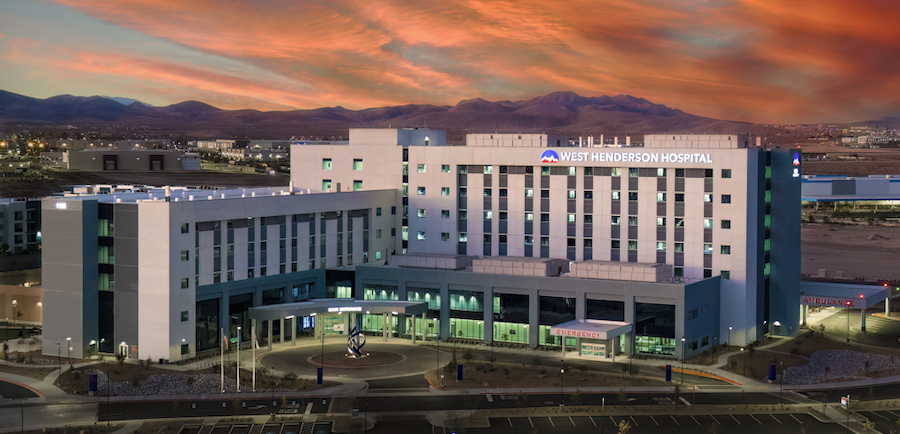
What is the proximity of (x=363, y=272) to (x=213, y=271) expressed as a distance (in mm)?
20812

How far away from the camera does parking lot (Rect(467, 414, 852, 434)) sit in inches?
2876

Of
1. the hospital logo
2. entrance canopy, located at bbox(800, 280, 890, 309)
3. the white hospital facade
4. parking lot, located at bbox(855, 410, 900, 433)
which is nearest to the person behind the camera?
parking lot, located at bbox(855, 410, 900, 433)

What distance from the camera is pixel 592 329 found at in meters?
99.1

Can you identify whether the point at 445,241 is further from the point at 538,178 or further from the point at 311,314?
the point at 311,314

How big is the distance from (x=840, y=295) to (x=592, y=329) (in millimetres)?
34763

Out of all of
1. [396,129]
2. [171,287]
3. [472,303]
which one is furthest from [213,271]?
[396,129]

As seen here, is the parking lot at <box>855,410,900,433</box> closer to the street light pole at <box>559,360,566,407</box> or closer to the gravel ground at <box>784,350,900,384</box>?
the gravel ground at <box>784,350,900,384</box>

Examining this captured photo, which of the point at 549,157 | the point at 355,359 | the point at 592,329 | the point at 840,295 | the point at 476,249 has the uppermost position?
the point at 549,157

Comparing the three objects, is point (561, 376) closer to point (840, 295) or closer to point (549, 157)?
point (549, 157)

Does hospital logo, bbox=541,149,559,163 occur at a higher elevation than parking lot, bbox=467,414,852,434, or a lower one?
higher

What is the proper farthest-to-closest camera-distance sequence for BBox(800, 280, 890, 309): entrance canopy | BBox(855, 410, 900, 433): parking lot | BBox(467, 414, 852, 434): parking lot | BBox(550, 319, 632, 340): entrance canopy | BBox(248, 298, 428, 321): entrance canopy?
BBox(800, 280, 890, 309): entrance canopy < BBox(248, 298, 428, 321): entrance canopy < BBox(550, 319, 632, 340): entrance canopy < BBox(855, 410, 900, 433): parking lot < BBox(467, 414, 852, 434): parking lot

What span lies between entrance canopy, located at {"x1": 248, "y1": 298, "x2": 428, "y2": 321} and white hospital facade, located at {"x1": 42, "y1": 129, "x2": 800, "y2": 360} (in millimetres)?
1850

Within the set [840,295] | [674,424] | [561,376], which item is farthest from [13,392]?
[840,295]

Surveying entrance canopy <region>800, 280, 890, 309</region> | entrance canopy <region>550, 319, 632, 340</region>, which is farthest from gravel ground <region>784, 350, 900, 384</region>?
entrance canopy <region>550, 319, 632, 340</region>
